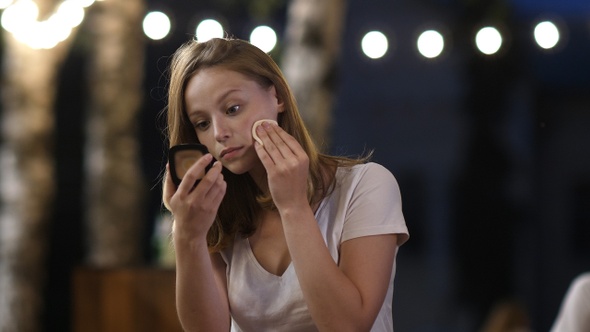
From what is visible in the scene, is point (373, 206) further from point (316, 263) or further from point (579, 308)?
point (579, 308)

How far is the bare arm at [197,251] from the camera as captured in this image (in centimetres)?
196

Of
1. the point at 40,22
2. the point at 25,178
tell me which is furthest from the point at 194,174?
the point at 25,178

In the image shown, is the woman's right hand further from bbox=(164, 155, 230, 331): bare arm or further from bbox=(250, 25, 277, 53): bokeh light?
bbox=(250, 25, 277, 53): bokeh light

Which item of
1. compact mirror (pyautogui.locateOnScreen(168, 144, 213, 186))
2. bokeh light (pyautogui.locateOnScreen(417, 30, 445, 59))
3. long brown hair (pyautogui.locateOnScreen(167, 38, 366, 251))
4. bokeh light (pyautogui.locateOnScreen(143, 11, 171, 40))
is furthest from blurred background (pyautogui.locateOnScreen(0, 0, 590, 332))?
compact mirror (pyautogui.locateOnScreen(168, 144, 213, 186))

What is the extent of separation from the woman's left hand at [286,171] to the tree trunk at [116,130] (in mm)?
5864

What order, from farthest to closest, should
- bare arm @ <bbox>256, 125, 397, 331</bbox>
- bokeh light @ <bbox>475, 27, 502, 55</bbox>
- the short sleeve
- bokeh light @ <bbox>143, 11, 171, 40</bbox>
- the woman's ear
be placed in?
bokeh light @ <bbox>143, 11, 171, 40</bbox>
bokeh light @ <bbox>475, 27, 502, 55</bbox>
the woman's ear
the short sleeve
bare arm @ <bbox>256, 125, 397, 331</bbox>

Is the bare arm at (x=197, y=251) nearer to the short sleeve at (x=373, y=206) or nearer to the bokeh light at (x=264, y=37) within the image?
the short sleeve at (x=373, y=206)

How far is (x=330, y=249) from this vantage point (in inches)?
82.2

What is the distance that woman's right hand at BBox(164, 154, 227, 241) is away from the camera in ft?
6.41

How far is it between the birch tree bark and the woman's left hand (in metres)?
5.79

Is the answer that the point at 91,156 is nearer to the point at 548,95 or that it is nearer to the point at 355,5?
the point at 355,5

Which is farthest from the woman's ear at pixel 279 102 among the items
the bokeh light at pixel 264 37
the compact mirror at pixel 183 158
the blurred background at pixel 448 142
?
the blurred background at pixel 448 142

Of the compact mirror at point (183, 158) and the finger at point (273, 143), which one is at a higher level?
the finger at point (273, 143)

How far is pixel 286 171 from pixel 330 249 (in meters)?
0.24
